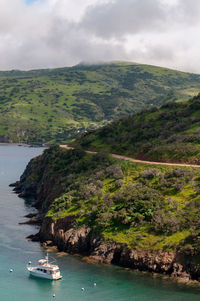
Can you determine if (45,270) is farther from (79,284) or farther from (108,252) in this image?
(108,252)

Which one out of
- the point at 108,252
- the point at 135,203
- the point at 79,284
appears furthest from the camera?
the point at 135,203

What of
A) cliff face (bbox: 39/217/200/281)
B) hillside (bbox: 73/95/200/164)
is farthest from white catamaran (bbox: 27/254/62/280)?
hillside (bbox: 73/95/200/164)

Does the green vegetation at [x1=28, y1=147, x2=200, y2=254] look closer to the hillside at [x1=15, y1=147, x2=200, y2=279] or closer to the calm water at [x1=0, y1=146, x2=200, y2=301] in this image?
the hillside at [x1=15, y1=147, x2=200, y2=279]

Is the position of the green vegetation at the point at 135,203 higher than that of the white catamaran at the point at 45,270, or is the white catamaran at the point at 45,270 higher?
the green vegetation at the point at 135,203

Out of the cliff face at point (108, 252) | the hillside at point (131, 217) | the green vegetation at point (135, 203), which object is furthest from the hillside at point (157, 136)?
the cliff face at point (108, 252)

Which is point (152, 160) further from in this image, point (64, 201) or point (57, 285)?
point (57, 285)

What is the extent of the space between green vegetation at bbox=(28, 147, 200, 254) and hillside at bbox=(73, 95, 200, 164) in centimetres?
918

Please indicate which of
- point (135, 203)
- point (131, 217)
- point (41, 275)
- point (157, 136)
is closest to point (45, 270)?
point (41, 275)

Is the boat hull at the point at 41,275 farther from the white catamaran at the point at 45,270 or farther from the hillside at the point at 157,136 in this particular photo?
the hillside at the point at 157,136

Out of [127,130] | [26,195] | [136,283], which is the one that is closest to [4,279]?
[136,283]

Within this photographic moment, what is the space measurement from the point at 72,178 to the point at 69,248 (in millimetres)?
26486

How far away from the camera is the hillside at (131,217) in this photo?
2496 inches

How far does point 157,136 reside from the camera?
377 ft

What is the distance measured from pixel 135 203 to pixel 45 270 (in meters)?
21.7
